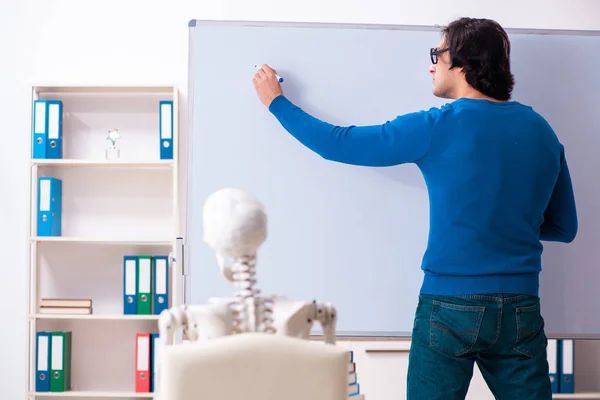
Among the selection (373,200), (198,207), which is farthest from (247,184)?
(373,200)

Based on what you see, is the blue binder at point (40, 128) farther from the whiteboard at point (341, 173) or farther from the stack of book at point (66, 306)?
the whiteboard at point (341, 173)

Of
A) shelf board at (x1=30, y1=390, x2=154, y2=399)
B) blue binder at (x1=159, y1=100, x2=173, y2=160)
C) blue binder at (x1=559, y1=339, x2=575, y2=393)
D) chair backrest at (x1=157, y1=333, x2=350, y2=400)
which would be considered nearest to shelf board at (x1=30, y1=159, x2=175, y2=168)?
blue binder at (x1=159, y1=100, x2=173, y2=160)

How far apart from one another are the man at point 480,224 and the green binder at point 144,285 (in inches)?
65.3

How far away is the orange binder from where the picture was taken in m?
3.41

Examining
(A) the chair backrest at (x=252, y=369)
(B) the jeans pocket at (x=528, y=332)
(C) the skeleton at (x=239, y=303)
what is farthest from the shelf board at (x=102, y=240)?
(A) the chair backrest at (x=252, y=369)

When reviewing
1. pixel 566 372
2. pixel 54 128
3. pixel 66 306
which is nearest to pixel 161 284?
pixel 66 306

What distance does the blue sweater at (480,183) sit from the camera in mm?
1841

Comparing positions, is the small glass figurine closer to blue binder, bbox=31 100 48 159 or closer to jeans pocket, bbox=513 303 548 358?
blue binder, bbox=31 100 48 159

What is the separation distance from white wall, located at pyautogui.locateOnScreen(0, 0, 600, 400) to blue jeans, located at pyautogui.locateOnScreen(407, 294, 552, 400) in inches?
83.0

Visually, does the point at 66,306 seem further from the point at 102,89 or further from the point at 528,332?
the point at 528,332

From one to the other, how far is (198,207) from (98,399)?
159 centimetres

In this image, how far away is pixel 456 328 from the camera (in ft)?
5.88

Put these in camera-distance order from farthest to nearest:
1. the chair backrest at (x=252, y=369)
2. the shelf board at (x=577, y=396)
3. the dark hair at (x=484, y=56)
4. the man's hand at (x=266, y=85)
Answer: the shelf board at (x=577, y=396), the man's hand at (x=266, y=85), the dark hair at (x=484, y=56), the chair backrest at (x=252, y=369)

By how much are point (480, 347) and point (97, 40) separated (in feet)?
8.40
